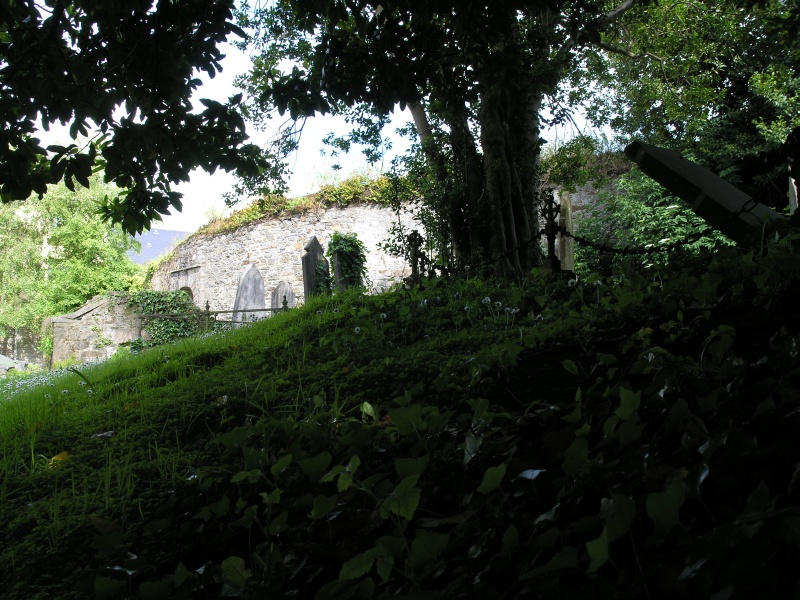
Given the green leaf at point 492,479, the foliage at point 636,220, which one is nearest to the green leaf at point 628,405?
the green leaf at point 492,479

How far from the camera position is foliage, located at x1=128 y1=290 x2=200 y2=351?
1483cm

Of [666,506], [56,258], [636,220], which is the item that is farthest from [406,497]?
[56,258]

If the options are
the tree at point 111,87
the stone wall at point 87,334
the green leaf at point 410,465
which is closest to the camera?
the green leaf at point 410,465

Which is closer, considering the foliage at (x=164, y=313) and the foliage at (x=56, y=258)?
the foliage at (x=164, y=313)

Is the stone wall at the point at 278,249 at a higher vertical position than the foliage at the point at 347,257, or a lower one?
higher

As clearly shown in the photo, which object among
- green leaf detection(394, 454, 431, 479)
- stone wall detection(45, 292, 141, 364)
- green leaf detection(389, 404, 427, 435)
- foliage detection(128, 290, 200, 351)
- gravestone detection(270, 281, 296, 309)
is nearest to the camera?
green leaf detection(394, 454, 431, 479)

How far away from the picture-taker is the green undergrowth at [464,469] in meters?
1.12

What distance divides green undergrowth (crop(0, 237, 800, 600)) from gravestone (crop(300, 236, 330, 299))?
24.0ft

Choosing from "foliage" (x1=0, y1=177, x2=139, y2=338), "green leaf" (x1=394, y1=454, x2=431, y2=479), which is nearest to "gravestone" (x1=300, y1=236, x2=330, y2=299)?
"green leaf" (x1=394, y1=454, x2=431, y2=479)

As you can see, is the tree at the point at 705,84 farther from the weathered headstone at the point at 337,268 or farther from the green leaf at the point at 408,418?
the green leaf at the point at 408,418

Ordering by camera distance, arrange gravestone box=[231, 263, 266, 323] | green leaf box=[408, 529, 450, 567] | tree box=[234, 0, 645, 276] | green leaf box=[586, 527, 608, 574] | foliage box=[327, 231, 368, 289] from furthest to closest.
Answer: gravestone box=[231, 263, 266, 323], foliage box=[327, 231, 368, 289], tree box=[234, 0, 645, 276], green leaf box=[408, 529, 450, 567], green leaf box=[586, 527, 608, 574]

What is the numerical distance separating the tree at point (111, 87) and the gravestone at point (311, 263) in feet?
23.7

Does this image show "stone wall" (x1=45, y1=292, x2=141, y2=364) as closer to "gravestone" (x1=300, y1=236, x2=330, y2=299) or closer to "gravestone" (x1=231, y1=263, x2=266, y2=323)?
"gravestone" (x1=231, y1=263, x2=266, y2=323)

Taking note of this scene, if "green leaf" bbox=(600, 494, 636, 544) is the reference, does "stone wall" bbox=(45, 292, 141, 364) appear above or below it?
above
